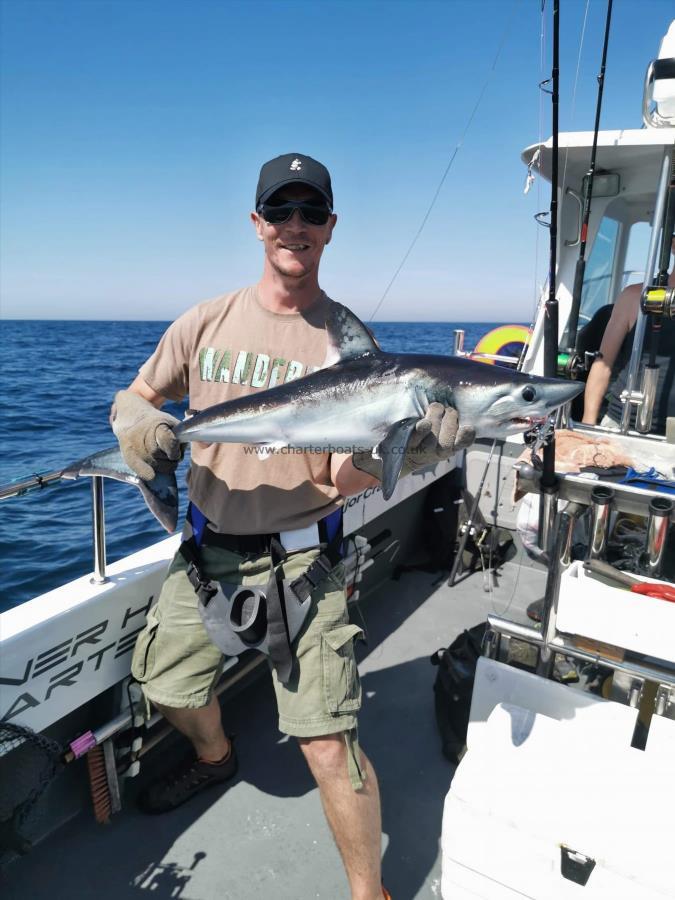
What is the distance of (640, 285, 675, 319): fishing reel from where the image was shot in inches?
124

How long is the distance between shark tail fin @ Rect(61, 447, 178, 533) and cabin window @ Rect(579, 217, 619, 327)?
16.0ft

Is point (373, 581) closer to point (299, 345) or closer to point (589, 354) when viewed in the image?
point (589, 354)

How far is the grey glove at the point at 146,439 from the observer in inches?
98.2

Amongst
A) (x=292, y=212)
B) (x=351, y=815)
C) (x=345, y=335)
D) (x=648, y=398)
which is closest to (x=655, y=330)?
(x=648, y=398)

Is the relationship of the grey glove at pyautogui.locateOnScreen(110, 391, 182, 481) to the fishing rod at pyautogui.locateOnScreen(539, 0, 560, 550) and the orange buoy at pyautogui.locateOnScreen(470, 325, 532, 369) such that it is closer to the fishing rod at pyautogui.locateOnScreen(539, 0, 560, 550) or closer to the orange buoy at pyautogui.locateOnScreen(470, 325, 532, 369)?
the fishing rod at pyautogui.locateOnScreen(539, 0, 560, 550)

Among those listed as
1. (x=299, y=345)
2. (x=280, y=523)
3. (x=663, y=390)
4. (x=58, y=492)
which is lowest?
(x=58, y=492)

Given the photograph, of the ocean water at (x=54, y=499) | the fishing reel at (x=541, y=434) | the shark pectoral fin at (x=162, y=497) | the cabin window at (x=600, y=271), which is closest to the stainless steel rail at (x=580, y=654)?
the fishing reel at (x=541, y=434)

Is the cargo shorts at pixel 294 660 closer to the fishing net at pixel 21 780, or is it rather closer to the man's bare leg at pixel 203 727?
the man's bare leg at pixel 203 727

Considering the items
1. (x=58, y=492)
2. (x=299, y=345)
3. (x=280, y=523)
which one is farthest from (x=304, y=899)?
(x=58, y=492)

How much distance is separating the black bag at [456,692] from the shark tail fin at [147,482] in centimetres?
192

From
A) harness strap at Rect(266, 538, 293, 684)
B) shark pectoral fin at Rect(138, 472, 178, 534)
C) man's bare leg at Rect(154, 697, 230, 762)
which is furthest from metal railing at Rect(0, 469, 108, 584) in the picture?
harness strap at Rect(266, 538, 293, 684)

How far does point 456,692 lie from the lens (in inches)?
134

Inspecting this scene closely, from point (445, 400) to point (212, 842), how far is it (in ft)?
7.72

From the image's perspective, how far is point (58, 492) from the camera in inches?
365
